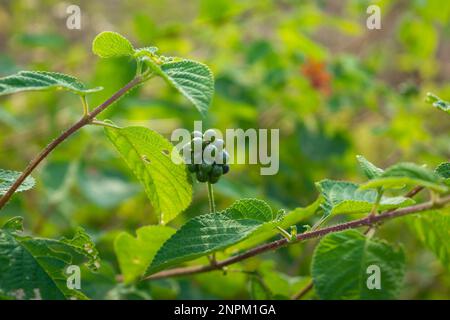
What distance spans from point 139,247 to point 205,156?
28cm

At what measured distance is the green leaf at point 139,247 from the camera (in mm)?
1071

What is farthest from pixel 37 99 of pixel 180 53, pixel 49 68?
pixel 180 53

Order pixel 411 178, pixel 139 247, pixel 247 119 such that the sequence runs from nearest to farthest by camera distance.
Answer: pixel 411 178, pixel 139 247, pixel 247 119

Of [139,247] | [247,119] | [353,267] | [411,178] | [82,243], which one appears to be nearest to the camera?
[411,178]

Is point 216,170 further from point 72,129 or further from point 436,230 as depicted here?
point 436,230

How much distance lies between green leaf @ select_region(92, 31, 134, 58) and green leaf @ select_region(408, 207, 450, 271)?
50 centimetres

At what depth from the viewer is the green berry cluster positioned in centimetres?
95

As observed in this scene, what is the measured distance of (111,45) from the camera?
2.77 ft

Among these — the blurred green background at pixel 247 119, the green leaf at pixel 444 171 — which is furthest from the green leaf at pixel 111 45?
the blurred green background at pixel 247 119

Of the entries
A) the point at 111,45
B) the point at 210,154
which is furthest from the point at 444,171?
the point at 111,45

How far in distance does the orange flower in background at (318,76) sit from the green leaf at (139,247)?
1.42 m

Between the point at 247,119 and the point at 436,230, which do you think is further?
the point at 247,119

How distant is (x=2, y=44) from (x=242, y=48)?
226 cm
